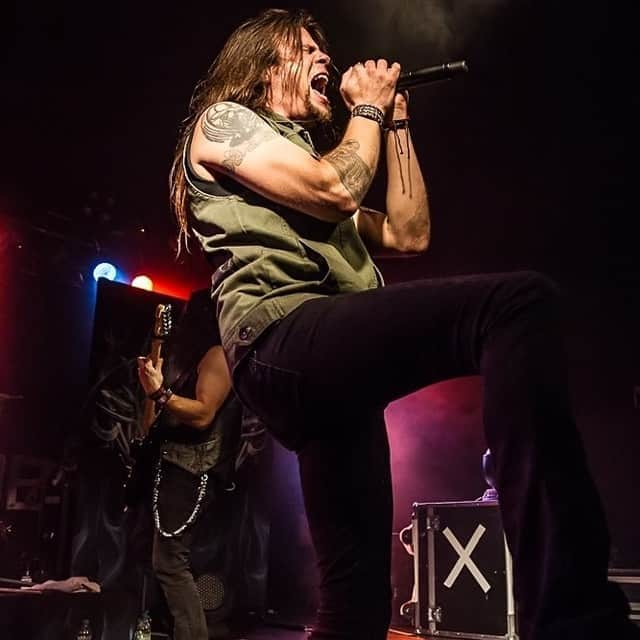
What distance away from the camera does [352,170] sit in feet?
4.91

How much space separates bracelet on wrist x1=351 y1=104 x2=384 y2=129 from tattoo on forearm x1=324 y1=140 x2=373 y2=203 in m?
0.11

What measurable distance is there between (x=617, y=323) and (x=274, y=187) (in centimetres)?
490

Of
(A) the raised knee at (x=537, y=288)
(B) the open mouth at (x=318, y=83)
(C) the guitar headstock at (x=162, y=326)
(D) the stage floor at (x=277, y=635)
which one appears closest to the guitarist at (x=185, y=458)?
(C) the guitar headstock at (x=162, y=326)

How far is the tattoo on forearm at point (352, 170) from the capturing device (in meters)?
1.48

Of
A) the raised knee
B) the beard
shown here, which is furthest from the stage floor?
the raised knee

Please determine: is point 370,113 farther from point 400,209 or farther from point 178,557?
point 178,557

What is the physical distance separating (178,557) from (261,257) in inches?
116

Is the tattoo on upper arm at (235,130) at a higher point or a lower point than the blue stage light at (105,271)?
lower

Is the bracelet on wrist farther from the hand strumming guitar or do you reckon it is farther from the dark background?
the hand strumming guitar

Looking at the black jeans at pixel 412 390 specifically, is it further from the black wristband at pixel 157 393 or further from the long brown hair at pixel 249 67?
the black wristband at pixel 157 393

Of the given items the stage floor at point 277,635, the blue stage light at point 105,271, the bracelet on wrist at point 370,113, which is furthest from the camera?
the blue stage light at point 105,271

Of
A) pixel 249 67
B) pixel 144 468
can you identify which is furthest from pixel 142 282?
pixel 249 67

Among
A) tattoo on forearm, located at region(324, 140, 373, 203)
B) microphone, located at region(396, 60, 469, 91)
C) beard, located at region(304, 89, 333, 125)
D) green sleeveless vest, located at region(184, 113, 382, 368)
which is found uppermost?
microphone, located at region(396, 60, 469, 91)

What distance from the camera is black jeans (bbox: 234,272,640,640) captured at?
0.92m
